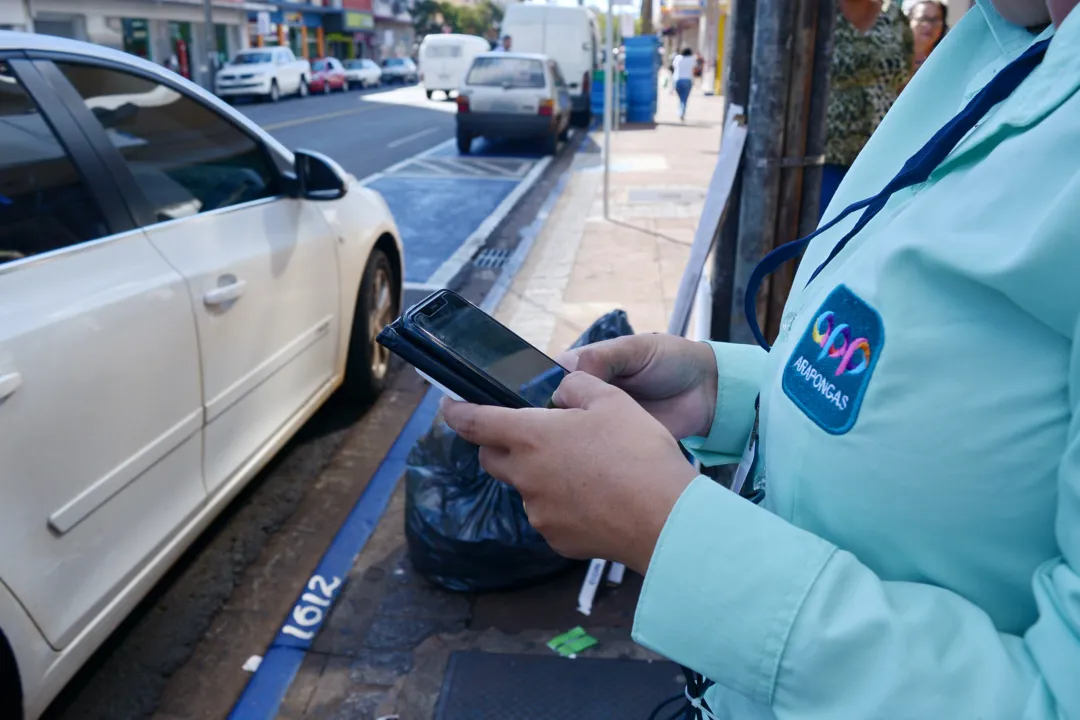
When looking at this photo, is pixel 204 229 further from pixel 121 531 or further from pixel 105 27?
pixel 105 27

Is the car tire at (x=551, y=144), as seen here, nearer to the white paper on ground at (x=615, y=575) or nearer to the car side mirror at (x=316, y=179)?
the car side mirror at (x=316, y=179)

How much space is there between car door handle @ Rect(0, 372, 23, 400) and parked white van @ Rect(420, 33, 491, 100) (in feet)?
97.3

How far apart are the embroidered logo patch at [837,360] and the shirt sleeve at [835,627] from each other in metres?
0.11

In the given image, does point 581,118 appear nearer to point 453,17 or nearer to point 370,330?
point 370,330

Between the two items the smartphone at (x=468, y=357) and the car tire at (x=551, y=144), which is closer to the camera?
the smartphone at (x=468, y=357)

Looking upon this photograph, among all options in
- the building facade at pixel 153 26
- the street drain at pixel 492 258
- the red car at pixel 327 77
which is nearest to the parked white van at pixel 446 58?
the red car at pixel 327 77

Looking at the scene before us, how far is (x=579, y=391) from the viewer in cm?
102

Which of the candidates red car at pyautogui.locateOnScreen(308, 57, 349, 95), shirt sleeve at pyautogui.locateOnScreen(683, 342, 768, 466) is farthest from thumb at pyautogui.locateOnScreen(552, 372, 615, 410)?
red car at pyautogui.locateOnScreen(308, 57, 349, 95)

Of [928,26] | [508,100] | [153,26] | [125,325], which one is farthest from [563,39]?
[125,325]

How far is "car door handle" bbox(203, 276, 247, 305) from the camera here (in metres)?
2.87

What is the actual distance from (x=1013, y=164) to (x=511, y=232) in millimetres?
9095

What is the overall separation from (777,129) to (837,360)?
2217mm

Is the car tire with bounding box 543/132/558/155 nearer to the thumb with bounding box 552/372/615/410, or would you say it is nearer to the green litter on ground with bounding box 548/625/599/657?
the green litter on ground with bounding box 548/625/599/657

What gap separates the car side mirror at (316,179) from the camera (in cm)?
380
